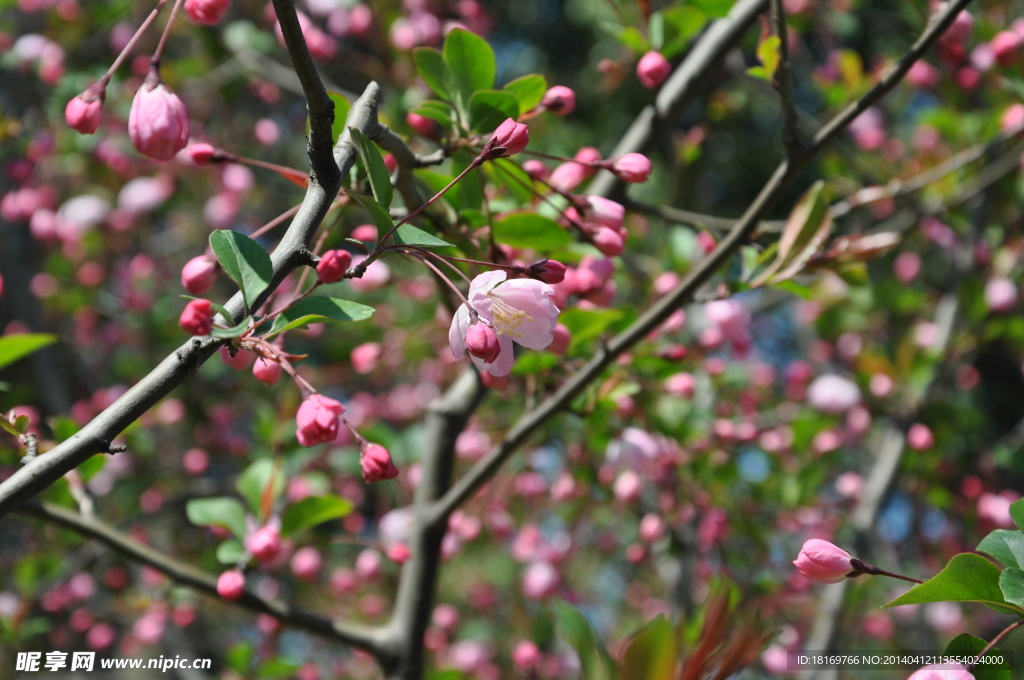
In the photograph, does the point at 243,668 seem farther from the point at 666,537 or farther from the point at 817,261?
the point at 817,261

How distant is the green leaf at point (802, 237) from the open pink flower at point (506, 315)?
0.39m

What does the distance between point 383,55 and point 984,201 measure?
5.51ft

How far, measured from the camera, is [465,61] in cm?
76

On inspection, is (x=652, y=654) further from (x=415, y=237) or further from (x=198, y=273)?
(x=198, y=273)

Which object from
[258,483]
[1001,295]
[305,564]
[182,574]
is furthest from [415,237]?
[1001,295]

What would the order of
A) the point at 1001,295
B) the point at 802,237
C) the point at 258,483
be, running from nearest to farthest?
the point at 802,237 < the point at 258,483 < the point at 1001,295

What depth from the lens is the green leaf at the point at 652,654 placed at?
56 cm

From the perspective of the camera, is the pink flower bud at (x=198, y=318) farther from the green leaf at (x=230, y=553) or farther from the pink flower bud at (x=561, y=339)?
the green leaf at (x=230, y=553)

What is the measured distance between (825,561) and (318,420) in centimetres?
47

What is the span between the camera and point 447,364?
193cm

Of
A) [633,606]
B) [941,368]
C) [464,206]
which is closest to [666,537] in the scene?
[941,368]

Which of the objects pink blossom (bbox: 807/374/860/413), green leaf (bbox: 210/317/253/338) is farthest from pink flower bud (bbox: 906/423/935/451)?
green leaf (bbox: 210/317/253/338)

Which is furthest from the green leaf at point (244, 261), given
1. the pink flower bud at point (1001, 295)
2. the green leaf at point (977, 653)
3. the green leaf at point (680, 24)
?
the pink flower bud at point (1001, 295)

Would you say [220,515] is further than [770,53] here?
Yes
